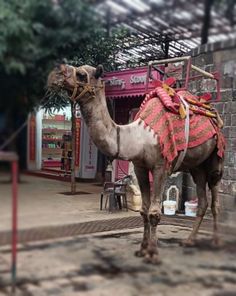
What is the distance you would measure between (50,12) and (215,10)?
2.60ft

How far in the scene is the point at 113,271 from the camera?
10.2ft

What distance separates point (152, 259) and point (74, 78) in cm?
164

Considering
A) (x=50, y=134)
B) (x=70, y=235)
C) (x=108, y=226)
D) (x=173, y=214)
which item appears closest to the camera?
(x=50, y=134)

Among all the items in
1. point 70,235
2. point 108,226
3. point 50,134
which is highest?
point 50,134

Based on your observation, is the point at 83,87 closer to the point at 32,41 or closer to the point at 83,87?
the point at 83,87

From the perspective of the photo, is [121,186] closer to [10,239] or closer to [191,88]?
[191,88]

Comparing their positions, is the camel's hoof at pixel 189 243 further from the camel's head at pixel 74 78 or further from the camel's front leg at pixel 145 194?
the camel's head at pixel 74 78

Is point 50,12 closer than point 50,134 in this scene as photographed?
Yes

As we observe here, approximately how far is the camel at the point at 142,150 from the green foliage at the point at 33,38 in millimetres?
219

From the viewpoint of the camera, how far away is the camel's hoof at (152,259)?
3.43 m

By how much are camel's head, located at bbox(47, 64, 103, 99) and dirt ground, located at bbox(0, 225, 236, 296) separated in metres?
0.84

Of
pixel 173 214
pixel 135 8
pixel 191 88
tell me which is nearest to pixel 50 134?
pixel 135 8

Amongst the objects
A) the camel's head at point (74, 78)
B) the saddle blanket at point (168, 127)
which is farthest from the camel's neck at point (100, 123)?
the saddle blanket at point (168, 127)

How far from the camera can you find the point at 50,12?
1.97 meters
